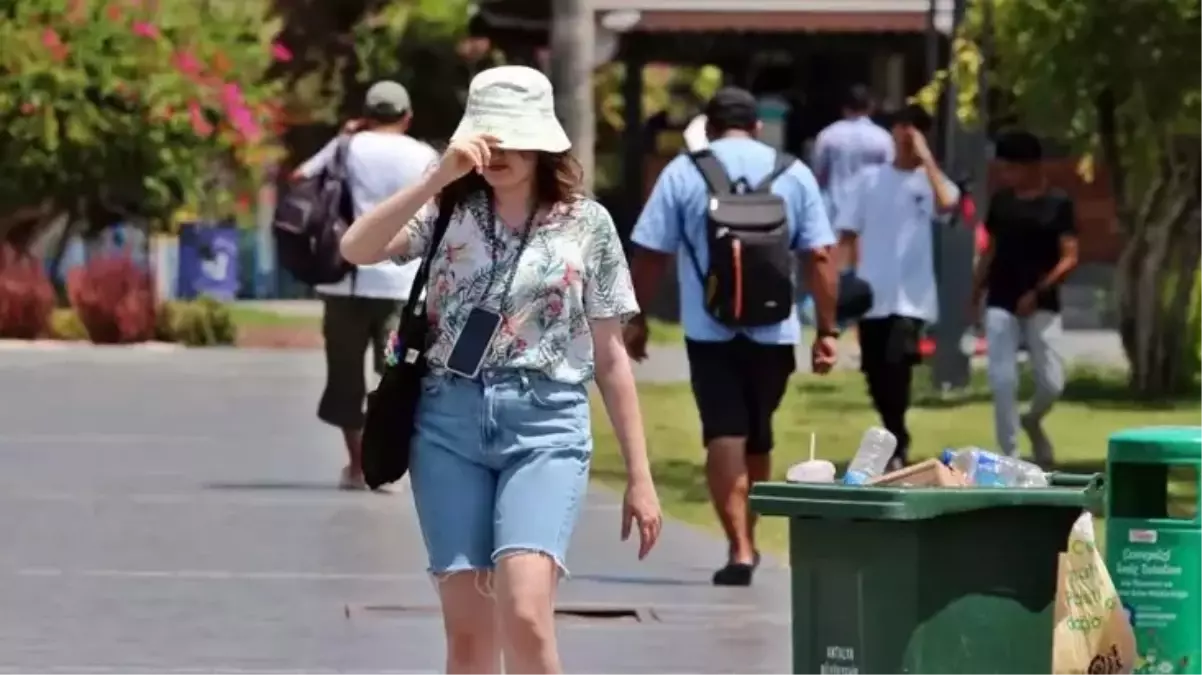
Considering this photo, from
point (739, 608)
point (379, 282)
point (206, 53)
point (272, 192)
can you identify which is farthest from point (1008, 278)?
point (272, 192)

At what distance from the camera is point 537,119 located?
7.01 meters

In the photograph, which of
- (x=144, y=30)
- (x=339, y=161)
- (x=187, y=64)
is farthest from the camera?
(x=187, y=64)

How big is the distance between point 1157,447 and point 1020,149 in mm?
8473

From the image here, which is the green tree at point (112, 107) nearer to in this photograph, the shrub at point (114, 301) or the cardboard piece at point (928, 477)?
the shrub at point (114, 301)

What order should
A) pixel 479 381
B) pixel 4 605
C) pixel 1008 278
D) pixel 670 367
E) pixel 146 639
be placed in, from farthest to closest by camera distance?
pixel 670 367 < pixel 1008 278 < pixel 4 605 < pixel 146 639 < pixel 479 381

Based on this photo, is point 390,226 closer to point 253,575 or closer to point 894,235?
point 253,575

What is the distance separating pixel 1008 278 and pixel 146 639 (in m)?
6.30

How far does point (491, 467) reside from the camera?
23.0 ft

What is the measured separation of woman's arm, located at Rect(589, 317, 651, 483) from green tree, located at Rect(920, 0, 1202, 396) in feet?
27.9

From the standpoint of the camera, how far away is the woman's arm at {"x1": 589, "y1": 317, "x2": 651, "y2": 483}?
7117 mm

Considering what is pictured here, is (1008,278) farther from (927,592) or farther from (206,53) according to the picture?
(206,53)

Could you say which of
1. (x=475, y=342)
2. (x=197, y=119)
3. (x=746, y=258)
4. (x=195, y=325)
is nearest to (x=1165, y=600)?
(x=475, y=342)

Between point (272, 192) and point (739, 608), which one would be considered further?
point (272, 192)

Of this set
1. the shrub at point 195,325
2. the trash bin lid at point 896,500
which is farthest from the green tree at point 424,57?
the trash bin lid at point 896,500
